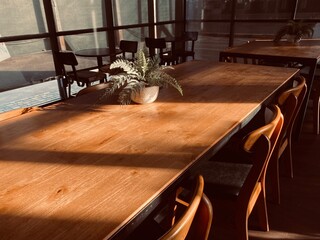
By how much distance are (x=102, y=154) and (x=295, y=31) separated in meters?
3.20

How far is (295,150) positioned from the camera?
2512mm

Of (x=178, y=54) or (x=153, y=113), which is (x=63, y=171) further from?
(x=178, y=54)

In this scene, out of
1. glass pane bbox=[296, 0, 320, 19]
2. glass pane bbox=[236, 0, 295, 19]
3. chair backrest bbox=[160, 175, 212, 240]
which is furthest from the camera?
glass pane bbox=[236, 0, 295, 19]

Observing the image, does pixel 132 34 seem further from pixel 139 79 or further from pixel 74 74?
pixel 139 79

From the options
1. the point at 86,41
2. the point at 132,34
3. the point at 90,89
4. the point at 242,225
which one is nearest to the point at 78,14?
the point at 86,41

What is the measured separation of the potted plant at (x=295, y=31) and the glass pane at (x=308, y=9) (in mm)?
2172

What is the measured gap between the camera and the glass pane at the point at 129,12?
16.7 feet

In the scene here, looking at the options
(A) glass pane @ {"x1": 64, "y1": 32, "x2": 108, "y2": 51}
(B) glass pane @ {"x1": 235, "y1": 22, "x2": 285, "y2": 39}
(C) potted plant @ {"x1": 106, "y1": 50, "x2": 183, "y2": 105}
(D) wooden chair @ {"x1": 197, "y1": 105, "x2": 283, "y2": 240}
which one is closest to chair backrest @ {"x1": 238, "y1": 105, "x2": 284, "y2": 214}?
(D) wooden chair @ {"x1": 197, "y1": 105, "x2": 283, "y2": 240}

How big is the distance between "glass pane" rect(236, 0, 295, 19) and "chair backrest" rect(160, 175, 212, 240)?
18.3ft

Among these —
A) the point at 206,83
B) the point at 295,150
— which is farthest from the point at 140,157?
the point at 295,150

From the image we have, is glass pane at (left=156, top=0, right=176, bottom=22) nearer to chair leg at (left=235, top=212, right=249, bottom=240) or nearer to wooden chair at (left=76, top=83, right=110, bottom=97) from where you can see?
wooden chair at (left=76, top=83, right=110, bottom=97)

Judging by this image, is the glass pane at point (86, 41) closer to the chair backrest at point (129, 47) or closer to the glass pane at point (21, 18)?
the glass pane at point (21, 18)

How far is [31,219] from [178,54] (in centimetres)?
456

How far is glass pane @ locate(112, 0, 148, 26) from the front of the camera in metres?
5.09
